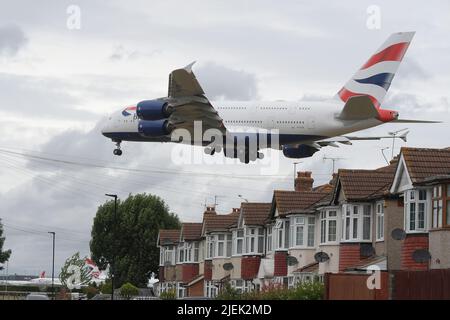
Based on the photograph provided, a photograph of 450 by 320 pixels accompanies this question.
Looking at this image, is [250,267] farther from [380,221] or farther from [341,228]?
[380,221]

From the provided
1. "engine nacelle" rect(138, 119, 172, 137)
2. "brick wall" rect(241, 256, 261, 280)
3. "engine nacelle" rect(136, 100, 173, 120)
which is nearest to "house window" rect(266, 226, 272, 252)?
"brick wall" rect(241, 256, 261, 280)

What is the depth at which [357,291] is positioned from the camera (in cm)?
3912

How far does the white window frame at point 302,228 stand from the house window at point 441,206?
18631 millimetres

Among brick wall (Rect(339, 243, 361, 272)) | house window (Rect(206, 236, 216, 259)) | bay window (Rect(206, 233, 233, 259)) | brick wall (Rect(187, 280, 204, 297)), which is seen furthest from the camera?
brick wall (Rect(187, 280, 204, 297))

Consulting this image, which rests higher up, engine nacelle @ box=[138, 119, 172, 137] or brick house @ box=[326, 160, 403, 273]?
engine nacelle @ box=[138, 119, 172, 137]

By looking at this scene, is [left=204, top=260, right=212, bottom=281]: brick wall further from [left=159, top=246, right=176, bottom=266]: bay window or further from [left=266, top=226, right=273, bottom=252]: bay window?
[left=159, top=246, right=176, bottom=266]: bay window

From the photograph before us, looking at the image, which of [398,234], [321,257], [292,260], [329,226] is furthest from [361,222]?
[398,234]

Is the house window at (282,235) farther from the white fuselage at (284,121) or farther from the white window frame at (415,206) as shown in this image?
the white window frame at (415,206)

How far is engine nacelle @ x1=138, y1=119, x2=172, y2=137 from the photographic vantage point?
68.8 meters

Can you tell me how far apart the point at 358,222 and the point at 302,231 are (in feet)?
31.7

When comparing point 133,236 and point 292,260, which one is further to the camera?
point 133,236

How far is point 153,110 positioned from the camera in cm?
6800

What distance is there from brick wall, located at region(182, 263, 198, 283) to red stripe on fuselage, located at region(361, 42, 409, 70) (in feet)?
111
